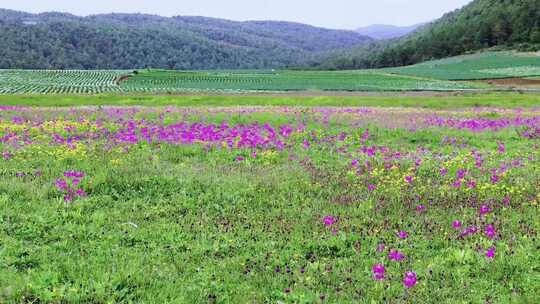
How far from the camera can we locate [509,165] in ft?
43.6

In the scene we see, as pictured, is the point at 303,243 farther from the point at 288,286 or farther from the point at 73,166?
the point at 73,166

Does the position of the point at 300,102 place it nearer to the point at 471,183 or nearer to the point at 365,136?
the point at 365,136

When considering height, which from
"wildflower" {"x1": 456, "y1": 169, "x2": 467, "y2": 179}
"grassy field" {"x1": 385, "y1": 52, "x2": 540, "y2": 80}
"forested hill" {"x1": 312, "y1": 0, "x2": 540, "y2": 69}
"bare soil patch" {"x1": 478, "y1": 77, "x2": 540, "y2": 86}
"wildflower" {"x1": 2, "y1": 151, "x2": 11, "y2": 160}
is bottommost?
"bare soil patch" {"x1": 478, "y1": 77, "x2": 540, "y2": 86}

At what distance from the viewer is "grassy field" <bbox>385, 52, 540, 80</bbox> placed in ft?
366

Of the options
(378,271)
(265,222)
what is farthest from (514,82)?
(378,271)

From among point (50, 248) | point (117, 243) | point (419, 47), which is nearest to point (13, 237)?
point (50, 248)

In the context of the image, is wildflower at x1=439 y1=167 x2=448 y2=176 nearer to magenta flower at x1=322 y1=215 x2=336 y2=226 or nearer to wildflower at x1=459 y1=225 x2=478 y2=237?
wildflower at x1=459 y1=225 x2=478 y2=237

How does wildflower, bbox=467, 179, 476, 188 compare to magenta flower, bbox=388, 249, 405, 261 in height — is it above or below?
above

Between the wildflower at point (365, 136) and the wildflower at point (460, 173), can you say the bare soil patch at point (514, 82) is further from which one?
the wildflower at point (460, 173)

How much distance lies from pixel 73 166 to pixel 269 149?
627 cm

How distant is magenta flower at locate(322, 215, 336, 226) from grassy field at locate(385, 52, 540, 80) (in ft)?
361

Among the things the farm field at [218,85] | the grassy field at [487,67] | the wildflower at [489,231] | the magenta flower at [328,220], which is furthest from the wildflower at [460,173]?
the grassy field at [487,67]

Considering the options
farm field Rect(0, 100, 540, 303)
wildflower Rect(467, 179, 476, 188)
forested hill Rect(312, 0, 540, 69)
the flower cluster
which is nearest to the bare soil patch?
forested hill Rect(312, 0, 540, 69)

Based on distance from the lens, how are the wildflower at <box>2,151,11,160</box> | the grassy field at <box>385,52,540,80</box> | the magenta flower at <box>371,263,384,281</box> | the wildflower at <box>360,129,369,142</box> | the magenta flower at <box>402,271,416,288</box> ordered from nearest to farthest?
the magenta flower at <box>402,271,416,288</box> → the magenta flower at <box>371,263,384,281</box> → the wildflower at <box>2,151,11,160</box> → the wildflower at <box>360,129,369,142</box> → the grassy field at <box>385,52,540,80</box>
